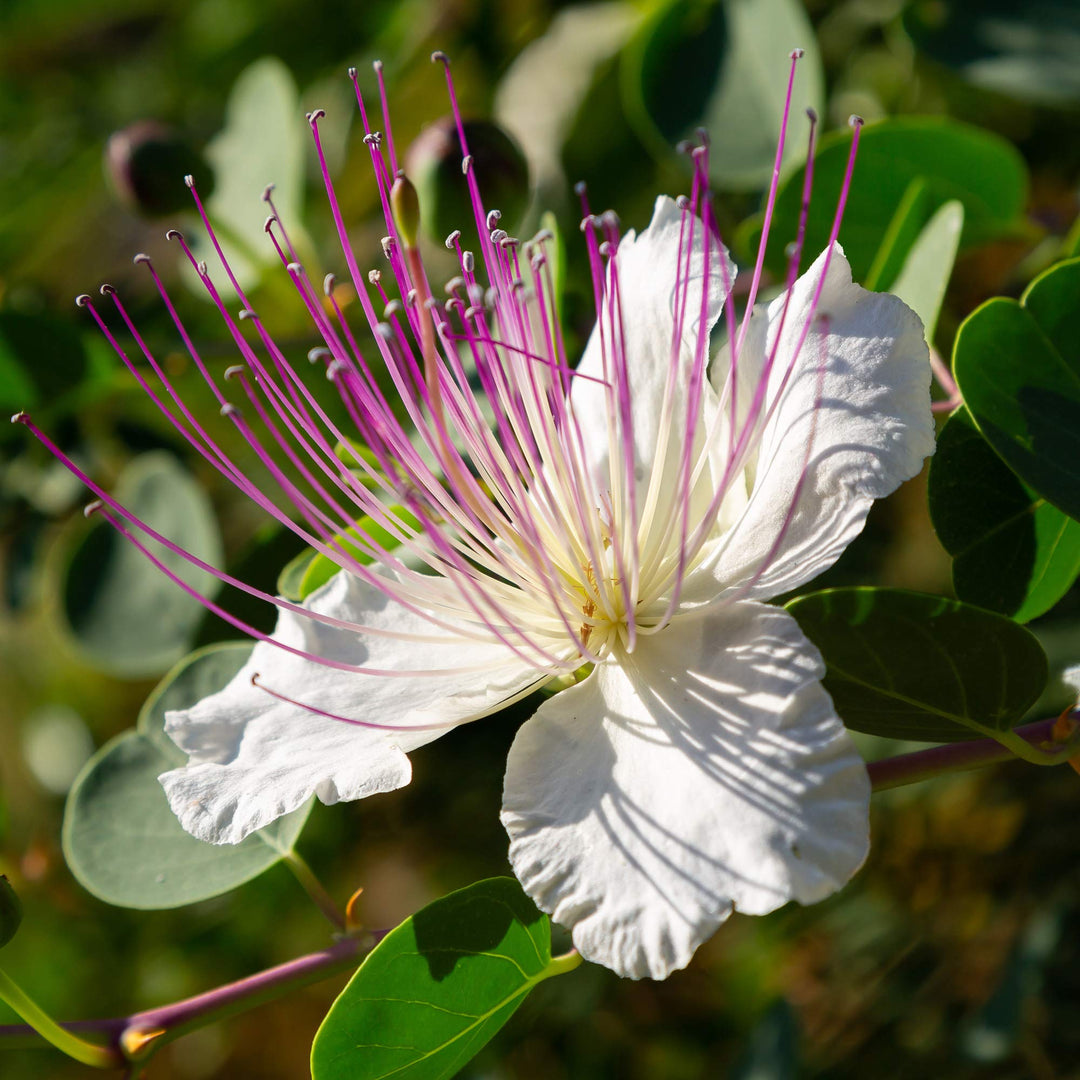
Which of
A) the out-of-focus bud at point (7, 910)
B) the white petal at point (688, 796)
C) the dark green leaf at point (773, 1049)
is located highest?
the white petal at point (688, 796)

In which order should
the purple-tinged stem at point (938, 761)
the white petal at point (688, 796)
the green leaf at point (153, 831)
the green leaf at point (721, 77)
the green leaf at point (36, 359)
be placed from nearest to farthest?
the white petal at point (688, 796) → the purple-tinged stem at point (938, 761) → the green leaf at point (153, 831) → the green leaf at point (721, 77) → the green leaf at point (36, 359)

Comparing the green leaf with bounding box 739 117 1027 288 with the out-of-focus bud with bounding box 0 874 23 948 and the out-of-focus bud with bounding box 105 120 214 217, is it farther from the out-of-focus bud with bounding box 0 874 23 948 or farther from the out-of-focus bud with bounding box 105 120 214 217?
the out-of-focus bud with bounding box 0 874 23 948

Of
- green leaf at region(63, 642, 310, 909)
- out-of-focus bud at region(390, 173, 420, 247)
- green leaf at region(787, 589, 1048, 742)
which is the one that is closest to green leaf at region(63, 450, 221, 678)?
green leaf at region(63, 642, 310, 909)

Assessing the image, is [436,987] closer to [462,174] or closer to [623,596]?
[623,596]

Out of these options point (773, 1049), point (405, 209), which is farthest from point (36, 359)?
point (773, 1049)

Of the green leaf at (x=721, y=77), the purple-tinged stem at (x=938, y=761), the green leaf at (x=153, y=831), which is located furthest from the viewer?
the green leaf at (x=721, y=77)

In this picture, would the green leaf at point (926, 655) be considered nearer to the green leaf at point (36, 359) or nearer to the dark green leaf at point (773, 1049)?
the dark green leaf at point (773, 1049)

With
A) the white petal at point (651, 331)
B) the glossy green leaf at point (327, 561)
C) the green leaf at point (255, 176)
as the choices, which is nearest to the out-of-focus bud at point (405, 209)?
the white petal at point (651, 331)
